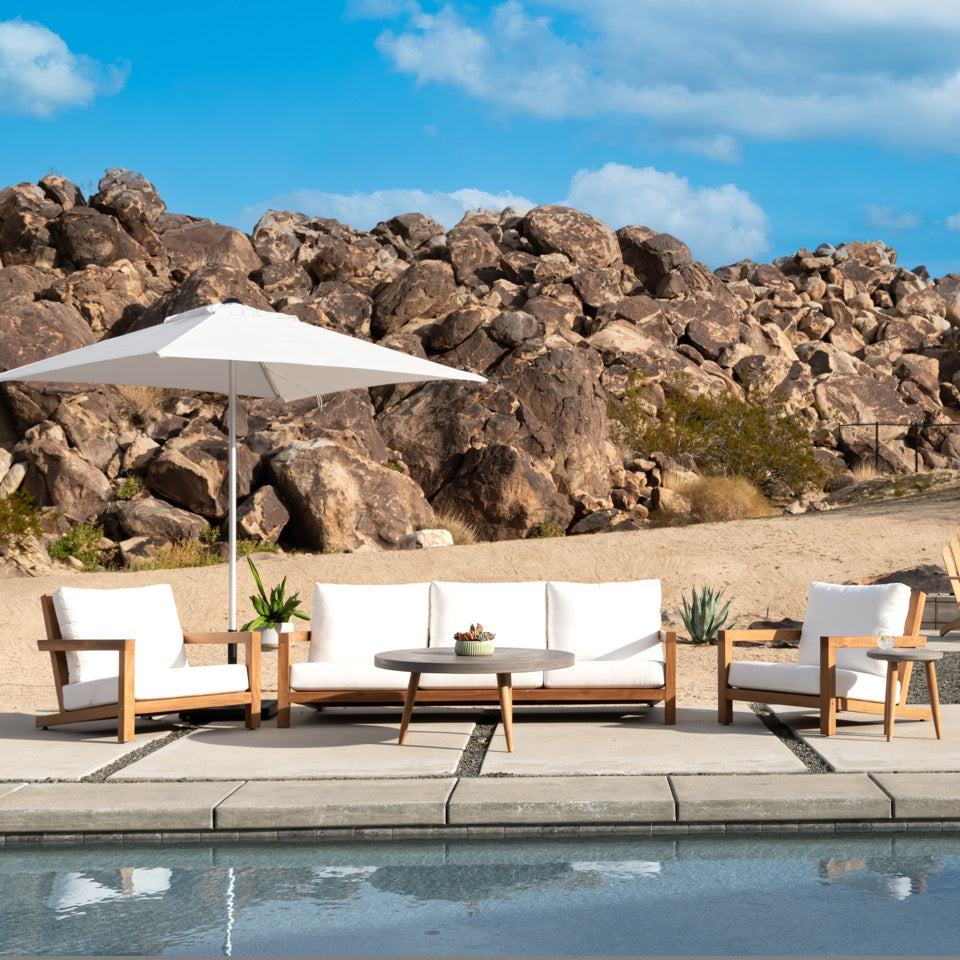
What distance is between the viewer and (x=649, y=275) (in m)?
44.7

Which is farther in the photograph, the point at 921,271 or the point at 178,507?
the point at 921,271

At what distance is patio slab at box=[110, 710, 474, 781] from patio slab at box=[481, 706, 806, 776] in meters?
0.36

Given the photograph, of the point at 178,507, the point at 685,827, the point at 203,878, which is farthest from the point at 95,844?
the point at 178,507

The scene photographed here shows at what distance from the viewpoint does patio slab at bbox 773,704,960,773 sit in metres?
6.12

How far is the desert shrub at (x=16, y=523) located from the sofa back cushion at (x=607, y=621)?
12.5 meters

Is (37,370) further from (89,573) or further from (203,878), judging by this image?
(89,573)

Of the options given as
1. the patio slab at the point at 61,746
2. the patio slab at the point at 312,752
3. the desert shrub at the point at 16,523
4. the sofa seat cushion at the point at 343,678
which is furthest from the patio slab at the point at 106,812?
the desert shrub at the point at 16,523

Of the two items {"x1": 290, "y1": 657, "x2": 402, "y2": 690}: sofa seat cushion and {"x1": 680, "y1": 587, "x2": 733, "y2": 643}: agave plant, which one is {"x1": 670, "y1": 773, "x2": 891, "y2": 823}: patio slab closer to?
{"x1": 290, "y1": 657, "x2": 402, "y2": 690}: sofa seat cushion

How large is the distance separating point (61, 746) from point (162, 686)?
643 millimetres

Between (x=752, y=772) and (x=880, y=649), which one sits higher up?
(x=880, y=649)

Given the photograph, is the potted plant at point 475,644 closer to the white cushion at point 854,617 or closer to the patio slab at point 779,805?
the patio slab at point 779,805

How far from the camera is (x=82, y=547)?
812 inches

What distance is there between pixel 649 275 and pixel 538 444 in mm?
21681

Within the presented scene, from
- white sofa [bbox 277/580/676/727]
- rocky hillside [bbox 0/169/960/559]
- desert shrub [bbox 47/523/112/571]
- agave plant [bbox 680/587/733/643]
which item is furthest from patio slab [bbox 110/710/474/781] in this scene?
desert shrub [bbox 47/523/112/571]
